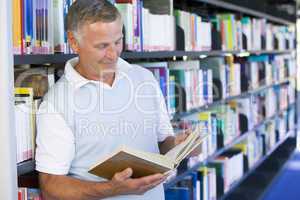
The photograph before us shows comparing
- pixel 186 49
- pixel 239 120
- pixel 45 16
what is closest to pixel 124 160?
pixel 45 16

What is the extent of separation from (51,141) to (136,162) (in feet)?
0.92

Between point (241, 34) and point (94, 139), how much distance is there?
2683mm

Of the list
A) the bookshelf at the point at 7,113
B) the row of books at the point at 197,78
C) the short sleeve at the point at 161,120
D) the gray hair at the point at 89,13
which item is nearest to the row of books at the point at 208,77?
the row of books at the point at 197,78

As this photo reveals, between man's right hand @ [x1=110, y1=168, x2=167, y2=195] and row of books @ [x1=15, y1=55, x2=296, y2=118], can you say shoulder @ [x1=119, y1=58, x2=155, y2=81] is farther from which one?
man's right hand @ [x1=110, y1=168, x2=167, y2=195]

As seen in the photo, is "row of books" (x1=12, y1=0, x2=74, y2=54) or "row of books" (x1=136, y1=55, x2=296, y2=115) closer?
"row of books" (x1=12, y1=0, x2=74, y2=54)

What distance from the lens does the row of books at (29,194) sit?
5.64 ft

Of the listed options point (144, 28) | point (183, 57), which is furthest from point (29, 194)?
point (183, 57)

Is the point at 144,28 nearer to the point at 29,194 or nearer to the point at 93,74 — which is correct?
the point at 93,74

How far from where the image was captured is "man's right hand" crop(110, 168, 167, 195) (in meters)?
1.70

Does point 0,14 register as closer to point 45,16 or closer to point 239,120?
point 45,16

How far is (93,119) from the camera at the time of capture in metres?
1.83

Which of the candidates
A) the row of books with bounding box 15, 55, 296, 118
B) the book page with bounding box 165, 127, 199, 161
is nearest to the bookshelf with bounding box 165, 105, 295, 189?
the row of books with bounding box 15, 55, 296, 118

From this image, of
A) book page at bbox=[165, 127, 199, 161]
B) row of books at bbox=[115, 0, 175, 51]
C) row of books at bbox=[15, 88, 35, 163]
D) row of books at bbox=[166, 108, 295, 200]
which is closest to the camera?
row of books at bbox=[15, 88, 35, 163]

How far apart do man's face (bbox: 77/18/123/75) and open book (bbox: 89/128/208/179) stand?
0.34 m
